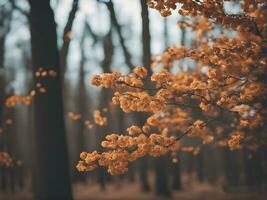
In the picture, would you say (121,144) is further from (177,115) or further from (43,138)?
(177,115)

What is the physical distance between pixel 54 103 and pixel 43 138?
62 cm

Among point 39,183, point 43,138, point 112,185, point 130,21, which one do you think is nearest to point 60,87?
point 43,138

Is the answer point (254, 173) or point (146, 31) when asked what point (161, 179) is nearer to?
point (254, 173)

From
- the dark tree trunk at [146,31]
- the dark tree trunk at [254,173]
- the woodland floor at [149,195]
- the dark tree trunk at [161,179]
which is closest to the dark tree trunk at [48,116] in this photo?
the dark tree trunk at [146,31]

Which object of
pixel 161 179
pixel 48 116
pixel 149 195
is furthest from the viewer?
pixel 149 195

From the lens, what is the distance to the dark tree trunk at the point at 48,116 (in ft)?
21.4

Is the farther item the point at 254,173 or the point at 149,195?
the point at 254,173

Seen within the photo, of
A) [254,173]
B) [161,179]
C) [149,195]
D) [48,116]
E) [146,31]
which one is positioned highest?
[146,31]

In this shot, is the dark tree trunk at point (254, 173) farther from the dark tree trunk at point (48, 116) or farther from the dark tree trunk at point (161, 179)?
the dark tree trunk at point (48, 116)

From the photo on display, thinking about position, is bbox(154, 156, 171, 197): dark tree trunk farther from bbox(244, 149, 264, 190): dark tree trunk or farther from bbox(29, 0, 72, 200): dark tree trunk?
bbox(29, 0, 72, 200): dark tree trunk

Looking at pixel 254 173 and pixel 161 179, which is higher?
pixel 161 179

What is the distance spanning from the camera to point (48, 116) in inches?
261

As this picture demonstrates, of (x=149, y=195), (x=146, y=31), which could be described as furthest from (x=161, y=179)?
(x=146, y=31)

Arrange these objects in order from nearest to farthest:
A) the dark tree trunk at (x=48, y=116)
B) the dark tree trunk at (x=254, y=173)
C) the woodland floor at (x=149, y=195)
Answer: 1. the dark tree trunk at (x=48, y=116)
2. the woodland floor at (x=149, y=195)
3. the dark tree trunk at (x=254, y=173)
